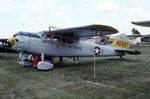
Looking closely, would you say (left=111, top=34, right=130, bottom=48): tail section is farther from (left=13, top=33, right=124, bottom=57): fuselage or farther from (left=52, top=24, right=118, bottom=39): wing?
(left=52, top=24, right=118, bottom=39): wing

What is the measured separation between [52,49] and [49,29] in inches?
43.7

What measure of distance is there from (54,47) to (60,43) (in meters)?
0.45

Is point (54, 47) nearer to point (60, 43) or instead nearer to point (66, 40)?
point (60, 43)

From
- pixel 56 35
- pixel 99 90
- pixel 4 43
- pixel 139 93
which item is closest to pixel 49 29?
pixel 56 35

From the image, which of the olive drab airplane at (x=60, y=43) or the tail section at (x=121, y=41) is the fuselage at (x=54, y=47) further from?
the tail section at (x=121, y=41)

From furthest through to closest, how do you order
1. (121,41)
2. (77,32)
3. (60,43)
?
(121,41), (60,43), (77,32)

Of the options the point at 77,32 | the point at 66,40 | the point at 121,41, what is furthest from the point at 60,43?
the point at 121,41

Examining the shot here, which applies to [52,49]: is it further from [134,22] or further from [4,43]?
[4,43]

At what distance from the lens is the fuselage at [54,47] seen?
23.1 ft

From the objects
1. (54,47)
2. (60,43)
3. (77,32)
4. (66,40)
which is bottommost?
(54,47)

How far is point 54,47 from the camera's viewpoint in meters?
8.01

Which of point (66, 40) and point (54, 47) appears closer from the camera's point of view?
point (54, 47)

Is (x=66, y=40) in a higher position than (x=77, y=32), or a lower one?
lower

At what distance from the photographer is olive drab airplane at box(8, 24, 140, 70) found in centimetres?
689
